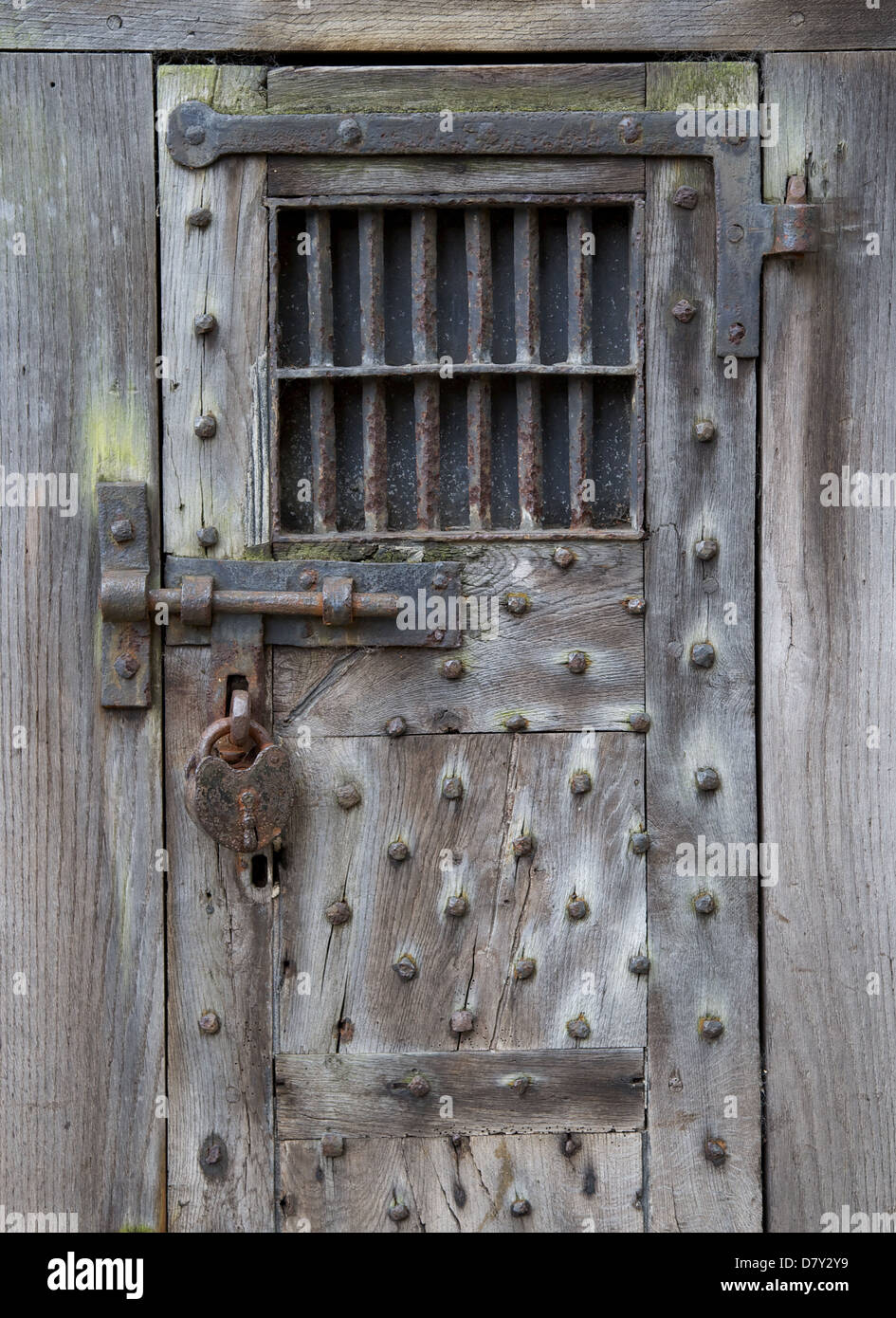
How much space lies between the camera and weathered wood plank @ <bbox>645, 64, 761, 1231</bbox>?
1.43 meters

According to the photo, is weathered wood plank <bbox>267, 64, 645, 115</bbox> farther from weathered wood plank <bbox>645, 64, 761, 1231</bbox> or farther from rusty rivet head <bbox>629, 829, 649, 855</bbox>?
rusty rivet head <bbox>629, 829, 649, 855</bbox>

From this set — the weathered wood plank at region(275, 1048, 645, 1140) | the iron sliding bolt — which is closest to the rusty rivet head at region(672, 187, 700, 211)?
the iron sliding bolt

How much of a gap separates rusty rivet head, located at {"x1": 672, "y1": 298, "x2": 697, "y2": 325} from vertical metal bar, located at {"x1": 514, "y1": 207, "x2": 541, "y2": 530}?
180 millimetres

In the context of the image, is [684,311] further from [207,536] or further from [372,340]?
[207,536]

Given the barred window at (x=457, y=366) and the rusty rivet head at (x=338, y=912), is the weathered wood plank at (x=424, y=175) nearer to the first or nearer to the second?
the barred window at (x=457, y=366)

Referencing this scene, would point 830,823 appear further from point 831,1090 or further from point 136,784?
point 136,784

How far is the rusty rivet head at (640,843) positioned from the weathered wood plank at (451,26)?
3.34ft

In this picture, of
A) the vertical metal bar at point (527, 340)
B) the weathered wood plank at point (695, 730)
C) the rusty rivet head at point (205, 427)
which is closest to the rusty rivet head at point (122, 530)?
the rusty rivet head at point (205, 427)

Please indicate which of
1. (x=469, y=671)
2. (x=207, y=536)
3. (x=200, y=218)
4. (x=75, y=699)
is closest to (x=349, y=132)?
(x=200, y=218)

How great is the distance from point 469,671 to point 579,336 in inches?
18.0

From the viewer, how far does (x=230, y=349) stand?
1.41m

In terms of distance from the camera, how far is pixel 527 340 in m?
1.41

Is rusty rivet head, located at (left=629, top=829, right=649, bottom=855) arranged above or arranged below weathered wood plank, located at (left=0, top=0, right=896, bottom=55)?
below

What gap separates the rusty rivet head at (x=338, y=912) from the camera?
1447 mm
